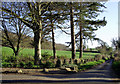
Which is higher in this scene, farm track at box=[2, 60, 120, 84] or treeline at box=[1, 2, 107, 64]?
treeline at box=[1, 2, 107, 64]

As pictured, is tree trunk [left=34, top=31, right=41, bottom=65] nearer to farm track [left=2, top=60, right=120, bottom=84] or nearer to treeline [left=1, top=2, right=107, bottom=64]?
treeline [left=1, top=2, right=107, bottom=64]

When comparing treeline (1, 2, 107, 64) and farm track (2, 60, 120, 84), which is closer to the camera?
farm track (2, 60, 120, 84)

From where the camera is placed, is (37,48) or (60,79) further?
(37,48)

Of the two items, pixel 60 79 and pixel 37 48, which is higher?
pixel 37 48

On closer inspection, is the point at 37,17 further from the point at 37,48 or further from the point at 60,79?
the point at 60,79

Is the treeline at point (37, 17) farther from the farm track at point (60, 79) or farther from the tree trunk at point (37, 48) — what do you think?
the farm track at point (60, 79)

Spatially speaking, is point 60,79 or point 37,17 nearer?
point 60,79

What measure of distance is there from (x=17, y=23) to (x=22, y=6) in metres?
2.25

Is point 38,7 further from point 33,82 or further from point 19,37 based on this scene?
point 33,82

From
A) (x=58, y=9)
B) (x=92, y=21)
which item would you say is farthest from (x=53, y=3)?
(x=92, y=21)

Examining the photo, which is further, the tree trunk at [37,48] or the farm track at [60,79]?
the tree trunk at [37,48]

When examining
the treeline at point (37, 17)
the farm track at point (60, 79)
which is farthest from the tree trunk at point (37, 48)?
the farm track at point (60, 79)

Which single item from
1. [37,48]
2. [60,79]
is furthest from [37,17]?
[60,79]

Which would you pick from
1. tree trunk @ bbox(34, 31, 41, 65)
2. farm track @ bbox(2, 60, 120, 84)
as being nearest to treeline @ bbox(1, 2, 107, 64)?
tree trunk @ bbox(34, 31, 41, 65)
